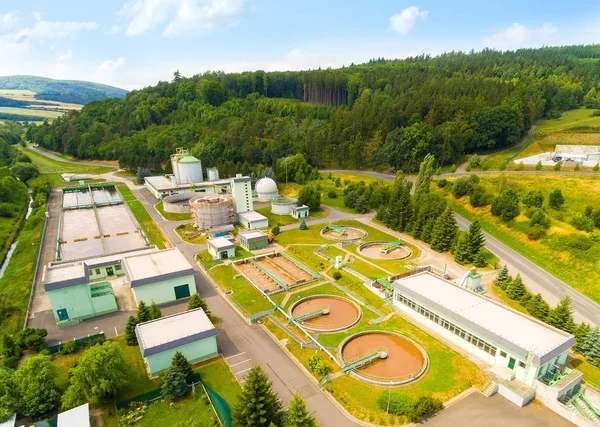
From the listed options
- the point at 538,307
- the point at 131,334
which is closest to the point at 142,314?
the point at 131,334

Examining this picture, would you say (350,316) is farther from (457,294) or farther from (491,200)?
(491,200)

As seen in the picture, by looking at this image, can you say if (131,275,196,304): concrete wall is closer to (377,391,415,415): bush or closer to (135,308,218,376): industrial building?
(135,308,218,376): industrial building

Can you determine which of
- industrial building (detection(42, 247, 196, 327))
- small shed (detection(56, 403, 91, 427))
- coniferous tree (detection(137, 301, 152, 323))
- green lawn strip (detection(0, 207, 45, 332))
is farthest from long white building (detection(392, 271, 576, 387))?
green lawn strip (detection(0, 207, 45, 332))

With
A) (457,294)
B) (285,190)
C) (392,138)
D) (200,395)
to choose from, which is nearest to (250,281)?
(200,395)

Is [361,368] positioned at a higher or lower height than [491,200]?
lower

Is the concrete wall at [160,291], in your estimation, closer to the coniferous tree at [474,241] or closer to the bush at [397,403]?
the bush at [397,403]
